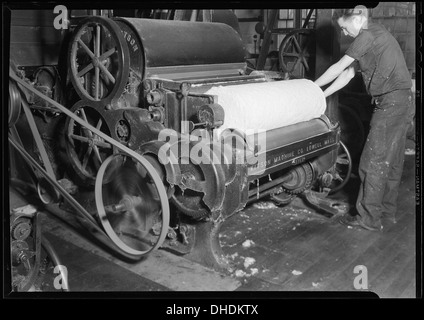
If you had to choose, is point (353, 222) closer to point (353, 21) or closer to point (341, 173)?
point (341, 173)

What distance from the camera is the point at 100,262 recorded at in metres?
2.87

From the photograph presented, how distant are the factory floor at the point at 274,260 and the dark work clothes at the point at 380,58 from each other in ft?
3.65

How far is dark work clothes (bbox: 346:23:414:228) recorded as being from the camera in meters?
3.18

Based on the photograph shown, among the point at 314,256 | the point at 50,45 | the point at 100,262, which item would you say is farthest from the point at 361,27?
the point at 50,45

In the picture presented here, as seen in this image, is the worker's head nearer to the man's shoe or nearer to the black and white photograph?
the black and white photograph

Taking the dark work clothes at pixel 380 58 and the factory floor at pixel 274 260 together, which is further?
the dark work clothes at pixel 380 58

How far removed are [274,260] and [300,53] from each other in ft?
11.4

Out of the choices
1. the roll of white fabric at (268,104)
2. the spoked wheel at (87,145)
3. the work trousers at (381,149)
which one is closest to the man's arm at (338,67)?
the roll of white fabric at (268,104)

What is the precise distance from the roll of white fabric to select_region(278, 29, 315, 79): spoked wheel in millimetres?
2600

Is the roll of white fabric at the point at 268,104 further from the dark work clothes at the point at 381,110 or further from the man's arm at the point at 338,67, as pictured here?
the dark work clothes at the point at 381,110

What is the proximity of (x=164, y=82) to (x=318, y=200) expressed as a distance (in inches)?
74.0

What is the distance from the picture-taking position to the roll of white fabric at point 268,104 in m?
2.55

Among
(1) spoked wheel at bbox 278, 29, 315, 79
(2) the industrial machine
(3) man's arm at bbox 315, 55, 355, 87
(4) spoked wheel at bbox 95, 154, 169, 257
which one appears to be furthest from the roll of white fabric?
(1) spoked wheel at bbox 278, 29, 315, 79

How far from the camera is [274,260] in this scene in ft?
9.61
